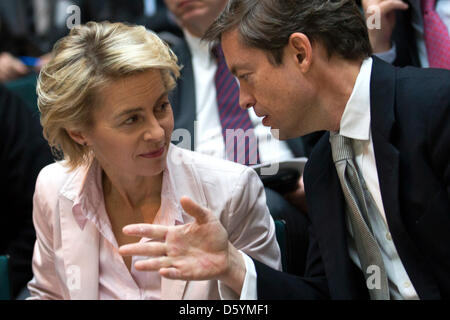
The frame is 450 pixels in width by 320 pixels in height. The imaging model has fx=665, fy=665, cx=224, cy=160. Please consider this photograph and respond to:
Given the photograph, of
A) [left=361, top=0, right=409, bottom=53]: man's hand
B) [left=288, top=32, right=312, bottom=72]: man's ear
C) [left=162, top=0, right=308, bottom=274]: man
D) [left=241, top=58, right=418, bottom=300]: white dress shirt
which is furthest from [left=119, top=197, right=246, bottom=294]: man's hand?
[left=361, top=0, right=409, bottom=53]: man's hand

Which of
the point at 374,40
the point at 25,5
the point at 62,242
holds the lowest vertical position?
the point at 62,242

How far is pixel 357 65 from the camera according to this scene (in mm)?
1455

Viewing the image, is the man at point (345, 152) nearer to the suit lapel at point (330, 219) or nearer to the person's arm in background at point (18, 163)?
the suit lapel at point (330, 219)

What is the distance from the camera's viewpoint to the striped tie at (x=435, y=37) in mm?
1888

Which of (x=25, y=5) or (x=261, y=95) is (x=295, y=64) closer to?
(x=261, y=95)

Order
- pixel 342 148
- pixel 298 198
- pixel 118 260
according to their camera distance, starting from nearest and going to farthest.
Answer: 1. pixel 342 148
2. pixel 118 260
3. pixel 298 198

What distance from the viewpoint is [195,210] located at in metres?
1.26

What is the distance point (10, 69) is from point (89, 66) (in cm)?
177

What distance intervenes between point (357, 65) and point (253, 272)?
50 centimetres

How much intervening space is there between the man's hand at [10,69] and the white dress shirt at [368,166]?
2101 mm

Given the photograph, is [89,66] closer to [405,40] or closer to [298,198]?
[298,198]

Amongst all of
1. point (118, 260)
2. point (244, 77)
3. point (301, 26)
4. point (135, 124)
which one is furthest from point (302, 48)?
point (118, 260)

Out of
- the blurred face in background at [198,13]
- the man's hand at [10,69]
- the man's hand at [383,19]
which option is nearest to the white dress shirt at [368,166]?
the man's hand at [383,19]
